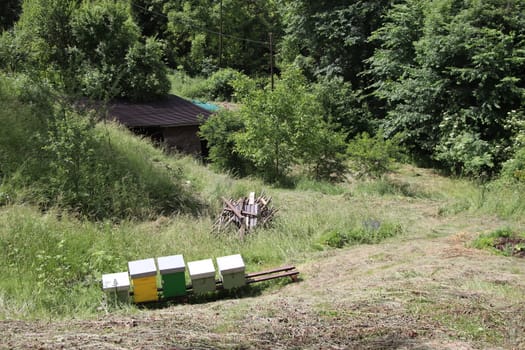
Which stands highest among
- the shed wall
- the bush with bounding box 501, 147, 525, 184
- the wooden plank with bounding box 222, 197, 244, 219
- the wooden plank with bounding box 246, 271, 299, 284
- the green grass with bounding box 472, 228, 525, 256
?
the shed wall

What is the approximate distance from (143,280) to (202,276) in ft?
2.41

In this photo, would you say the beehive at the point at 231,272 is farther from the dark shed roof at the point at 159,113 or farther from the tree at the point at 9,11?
the tree at the point at 9,11

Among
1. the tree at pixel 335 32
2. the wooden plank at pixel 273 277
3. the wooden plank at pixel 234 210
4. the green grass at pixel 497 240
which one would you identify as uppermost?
the tree at pixel 335 32

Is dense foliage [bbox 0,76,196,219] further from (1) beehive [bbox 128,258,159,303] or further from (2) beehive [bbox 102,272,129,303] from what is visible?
(1) beehive [bbox 128,258,159,303]

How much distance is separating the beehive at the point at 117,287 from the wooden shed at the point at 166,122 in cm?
1270

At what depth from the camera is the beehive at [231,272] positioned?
6.24 meters

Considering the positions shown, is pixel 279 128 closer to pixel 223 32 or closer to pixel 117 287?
pixel 117 287

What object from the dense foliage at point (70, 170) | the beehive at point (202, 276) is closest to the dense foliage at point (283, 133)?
the dense foliage at point (70, 170)

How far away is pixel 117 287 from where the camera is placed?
591 cm

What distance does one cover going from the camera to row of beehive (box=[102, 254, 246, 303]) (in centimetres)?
594

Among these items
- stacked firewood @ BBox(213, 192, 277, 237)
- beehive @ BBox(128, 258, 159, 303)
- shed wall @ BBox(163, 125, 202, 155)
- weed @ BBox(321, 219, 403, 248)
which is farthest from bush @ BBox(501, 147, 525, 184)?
shed wall @ BBox(163, 125, 202, 155)

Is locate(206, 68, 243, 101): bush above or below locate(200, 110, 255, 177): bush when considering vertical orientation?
above

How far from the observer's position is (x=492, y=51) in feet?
50.5

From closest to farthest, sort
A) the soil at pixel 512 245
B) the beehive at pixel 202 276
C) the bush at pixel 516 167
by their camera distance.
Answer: the beehive at pixel 202 276
the soil at pixel 512 245
the bush at pixel 516 167
